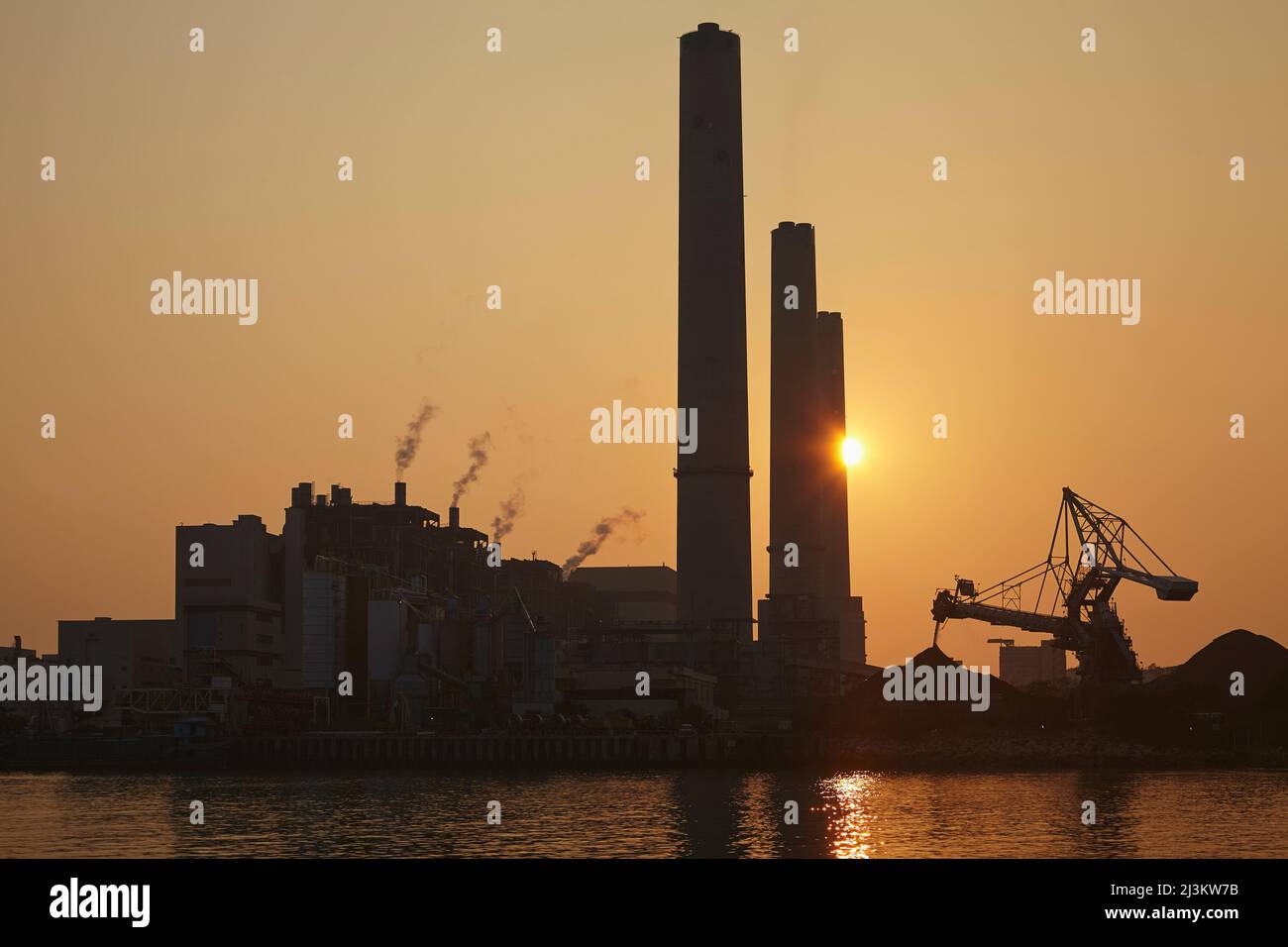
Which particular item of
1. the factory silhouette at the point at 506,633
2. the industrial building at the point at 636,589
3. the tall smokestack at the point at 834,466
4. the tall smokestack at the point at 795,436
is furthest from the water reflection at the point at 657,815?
the industrial building at the point at 636,589

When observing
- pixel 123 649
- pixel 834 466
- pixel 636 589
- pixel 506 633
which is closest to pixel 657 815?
pixel 506 633

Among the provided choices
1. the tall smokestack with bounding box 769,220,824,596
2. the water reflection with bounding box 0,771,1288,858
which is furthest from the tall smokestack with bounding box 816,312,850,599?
the water reflection with bounding box 0,771,1288,858

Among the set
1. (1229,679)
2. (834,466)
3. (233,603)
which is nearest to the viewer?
(233,603)

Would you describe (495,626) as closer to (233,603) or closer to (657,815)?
(233,603)

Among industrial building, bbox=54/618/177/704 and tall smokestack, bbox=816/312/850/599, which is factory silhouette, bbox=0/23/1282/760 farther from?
tall smokestack, bbox=816/312/850/599

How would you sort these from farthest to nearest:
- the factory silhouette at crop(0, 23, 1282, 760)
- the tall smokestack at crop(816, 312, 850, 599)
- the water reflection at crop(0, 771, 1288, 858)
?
1. the tall smokestack at crop(816, 312, 850, 599)
2. the factory silhouette at crop(0, 23, 1282, 760)
3. the water reflection at crop(0, 771, 1288, 858)

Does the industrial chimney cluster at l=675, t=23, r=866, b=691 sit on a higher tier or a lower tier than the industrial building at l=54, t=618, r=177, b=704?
higher
